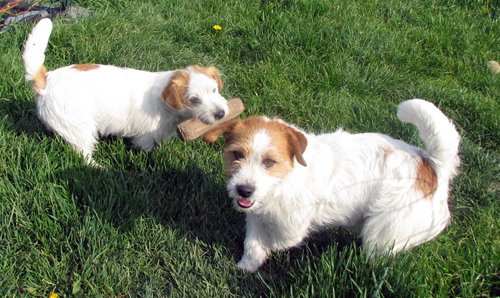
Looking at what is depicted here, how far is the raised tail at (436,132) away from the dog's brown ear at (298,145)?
68 centimetres

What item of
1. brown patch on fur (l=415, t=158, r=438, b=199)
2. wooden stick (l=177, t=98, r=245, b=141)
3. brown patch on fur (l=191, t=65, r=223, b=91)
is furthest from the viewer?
brown patch on fur (l=191, t=65, r=223, b=91)

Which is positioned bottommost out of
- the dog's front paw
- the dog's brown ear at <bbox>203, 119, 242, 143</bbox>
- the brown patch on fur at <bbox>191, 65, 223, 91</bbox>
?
the dog's front paw

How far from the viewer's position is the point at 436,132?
2297 millimetres

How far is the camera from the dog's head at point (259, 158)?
2279 millimetres

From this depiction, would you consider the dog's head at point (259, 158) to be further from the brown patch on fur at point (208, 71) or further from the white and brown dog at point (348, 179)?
the brown patch on fur at point (208, 71)

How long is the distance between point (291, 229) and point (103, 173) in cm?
171

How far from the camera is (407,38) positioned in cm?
511

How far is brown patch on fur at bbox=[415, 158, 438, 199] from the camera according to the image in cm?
237

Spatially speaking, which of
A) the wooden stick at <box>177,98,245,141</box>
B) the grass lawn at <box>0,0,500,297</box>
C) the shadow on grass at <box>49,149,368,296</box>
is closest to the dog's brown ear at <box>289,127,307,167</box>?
the grass lawn at <box>0,0,500,297</box>

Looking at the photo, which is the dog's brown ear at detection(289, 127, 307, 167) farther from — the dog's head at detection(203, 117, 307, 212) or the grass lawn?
the grass lawn

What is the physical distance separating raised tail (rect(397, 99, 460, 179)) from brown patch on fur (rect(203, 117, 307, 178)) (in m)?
0.70

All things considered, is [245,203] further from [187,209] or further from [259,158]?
[187,209]

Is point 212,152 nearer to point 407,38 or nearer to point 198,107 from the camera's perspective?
point 198,107

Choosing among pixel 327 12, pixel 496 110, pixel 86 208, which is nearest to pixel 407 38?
pixel 327 12
